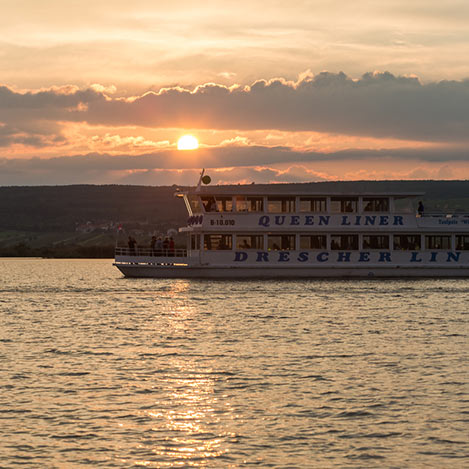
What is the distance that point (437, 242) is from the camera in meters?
52.9

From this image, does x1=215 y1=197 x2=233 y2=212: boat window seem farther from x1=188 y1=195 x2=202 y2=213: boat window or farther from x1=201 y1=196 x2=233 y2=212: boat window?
x1=188 y1=195 x2=202 y2=213: boat window

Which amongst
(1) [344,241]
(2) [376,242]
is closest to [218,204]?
(1) [344,241]

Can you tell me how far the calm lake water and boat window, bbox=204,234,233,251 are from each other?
1675 cm

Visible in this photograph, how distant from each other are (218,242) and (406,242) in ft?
37.3

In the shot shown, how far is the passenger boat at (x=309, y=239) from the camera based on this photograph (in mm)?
51594

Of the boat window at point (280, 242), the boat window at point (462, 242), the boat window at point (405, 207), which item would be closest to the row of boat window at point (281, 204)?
the boat window at point (405, 207)

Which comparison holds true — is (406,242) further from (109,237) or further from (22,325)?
(109,237)

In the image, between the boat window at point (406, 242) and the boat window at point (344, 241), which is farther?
the boat window at point (406, 242)

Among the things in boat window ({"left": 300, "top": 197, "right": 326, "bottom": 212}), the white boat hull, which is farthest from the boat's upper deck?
the white boat hull

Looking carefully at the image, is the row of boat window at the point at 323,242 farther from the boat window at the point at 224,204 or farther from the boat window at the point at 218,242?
the boat window at the point at 224,204

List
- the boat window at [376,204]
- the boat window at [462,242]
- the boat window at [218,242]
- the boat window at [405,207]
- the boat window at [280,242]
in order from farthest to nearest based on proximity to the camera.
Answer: the boat window at [462,242] < the boat window at [405,207] < the boat window at [376,204] < the boat window at [280,242] < the boat window at [218,242]

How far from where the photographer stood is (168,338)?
86.4 feet

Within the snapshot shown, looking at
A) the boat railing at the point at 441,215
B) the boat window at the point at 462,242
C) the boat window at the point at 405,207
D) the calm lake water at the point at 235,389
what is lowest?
the calm lake water at the point at 235,389

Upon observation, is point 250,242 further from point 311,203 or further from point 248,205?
point 311,203
